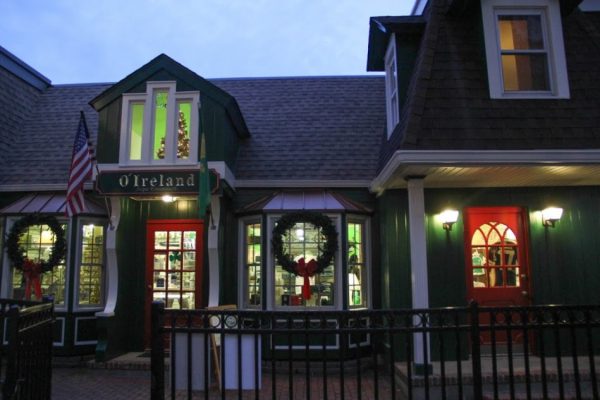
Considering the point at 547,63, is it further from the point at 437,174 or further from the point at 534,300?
the point at 534,300

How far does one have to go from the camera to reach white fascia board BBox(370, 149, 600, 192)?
5758mm

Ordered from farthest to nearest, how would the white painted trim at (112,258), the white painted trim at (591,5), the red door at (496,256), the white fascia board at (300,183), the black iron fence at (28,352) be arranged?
the white fascia board at (300,183) → the white painted trim at (112,258) → the white painted trim at (591,5) → the red door at (496,256) → the black iron fence at (28,352)

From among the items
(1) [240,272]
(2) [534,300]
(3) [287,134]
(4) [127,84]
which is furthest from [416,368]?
(4) [127,84]

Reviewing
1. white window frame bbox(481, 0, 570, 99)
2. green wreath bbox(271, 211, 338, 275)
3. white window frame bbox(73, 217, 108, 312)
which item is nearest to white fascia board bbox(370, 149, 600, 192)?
white window frame bbox(481, 0, 570, 99)

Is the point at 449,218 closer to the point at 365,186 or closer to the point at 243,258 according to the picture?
the point at 365,186

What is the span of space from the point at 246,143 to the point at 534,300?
579 centimetres

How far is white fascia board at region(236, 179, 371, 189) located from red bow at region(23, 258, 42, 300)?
364 cm

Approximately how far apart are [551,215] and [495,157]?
6.34 ft

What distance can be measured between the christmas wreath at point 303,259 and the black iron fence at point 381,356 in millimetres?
844

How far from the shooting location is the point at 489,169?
6.08m

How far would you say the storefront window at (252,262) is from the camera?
8086 millimetres

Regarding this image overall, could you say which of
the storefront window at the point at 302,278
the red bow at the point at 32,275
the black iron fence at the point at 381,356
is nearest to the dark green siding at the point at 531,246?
the black iron fence at the point at 381,356

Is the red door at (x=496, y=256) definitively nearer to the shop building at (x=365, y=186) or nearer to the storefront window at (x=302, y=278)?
the shop building at (x=365, y=186)

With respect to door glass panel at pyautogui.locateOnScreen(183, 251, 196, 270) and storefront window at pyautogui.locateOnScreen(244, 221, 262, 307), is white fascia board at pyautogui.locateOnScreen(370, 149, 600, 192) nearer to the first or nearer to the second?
storefront window at pyautogui.locateOnScreen(244, 221, 262, 307)
